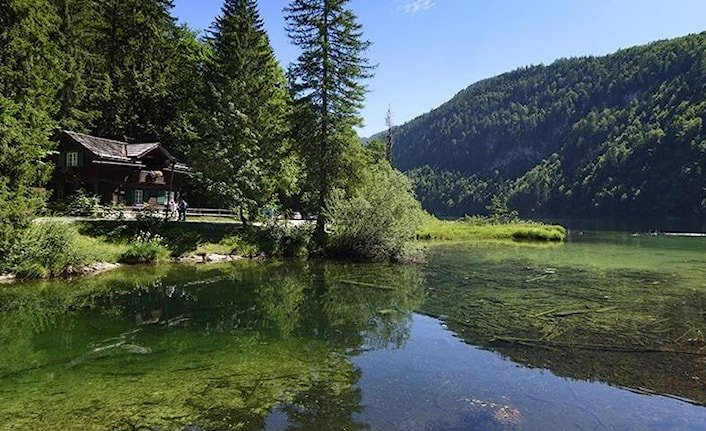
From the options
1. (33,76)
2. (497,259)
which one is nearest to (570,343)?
(497,259)

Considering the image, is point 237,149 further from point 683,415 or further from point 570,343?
point 683,415

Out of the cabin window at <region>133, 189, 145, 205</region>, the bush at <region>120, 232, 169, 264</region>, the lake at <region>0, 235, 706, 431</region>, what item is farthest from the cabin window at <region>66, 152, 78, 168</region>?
the lake at <region>0, 235, 706, 431</region>

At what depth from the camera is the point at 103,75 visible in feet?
173

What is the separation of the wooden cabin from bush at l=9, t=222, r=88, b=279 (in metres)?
17.1

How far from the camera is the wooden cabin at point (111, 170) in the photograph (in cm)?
4312

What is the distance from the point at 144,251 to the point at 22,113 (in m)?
9.04

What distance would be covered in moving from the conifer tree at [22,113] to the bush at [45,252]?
27.5 inches

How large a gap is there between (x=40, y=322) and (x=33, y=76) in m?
17.9

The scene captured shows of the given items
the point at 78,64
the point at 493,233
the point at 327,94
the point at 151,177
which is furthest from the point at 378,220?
the point at 78,64

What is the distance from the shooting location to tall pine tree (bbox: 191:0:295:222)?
34.0 metres

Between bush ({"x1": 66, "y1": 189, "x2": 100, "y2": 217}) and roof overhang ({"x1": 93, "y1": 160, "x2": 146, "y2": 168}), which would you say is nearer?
bush ({"x1": 66, "y1": 189, "x2": 100, "y2": 217})

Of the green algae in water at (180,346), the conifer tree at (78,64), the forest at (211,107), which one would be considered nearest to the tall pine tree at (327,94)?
the forest at (211,107)

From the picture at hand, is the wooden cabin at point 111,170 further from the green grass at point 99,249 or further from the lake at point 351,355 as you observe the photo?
the lake at point 351,355

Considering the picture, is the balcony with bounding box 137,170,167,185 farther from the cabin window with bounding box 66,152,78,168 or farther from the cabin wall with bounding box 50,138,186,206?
the cabin window with bounding box 66,152,78,168
